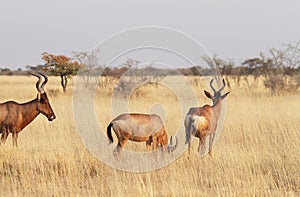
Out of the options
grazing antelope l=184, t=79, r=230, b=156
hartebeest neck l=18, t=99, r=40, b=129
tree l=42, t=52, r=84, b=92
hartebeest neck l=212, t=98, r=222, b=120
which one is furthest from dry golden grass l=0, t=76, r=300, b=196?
tree l=42, t=52, r=84, b=92

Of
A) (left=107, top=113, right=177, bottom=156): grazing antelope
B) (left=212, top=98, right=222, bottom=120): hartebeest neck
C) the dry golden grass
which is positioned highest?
(left=212, top=98, right=222, bottom=120): hartebeest neck

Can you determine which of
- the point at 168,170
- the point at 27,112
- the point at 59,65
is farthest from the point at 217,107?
the point at 59,65

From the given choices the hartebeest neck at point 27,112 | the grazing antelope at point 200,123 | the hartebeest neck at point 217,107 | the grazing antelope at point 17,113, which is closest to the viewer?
the grazing antelope at point 200,123

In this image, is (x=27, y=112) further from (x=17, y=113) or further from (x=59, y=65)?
(x=59, y=65)

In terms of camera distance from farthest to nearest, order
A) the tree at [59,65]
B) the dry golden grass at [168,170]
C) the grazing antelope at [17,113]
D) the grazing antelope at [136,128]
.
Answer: the tree at [59,65]
the grazing antelope at [17,113]
the grazing antelope at [136,128]
the dry golden grass at [168,170]

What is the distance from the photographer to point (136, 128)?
691cm

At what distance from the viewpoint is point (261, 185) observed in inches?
224

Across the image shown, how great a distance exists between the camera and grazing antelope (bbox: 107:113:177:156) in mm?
6879

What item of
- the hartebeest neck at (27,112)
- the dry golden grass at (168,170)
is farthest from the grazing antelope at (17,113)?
the dry golden grass at (168,170)

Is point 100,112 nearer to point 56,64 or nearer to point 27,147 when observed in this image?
point 27,147

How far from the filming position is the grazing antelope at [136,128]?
271 inches

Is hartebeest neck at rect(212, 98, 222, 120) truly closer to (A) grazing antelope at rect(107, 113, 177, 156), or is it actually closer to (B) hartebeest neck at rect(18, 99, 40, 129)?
(A) grazing antelope at rect(107, 113, 177, 156)

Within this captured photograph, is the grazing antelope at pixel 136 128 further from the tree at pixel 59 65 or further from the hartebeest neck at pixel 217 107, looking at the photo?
the tree at pixel 59 65

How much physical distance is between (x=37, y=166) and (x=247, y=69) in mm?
25127
